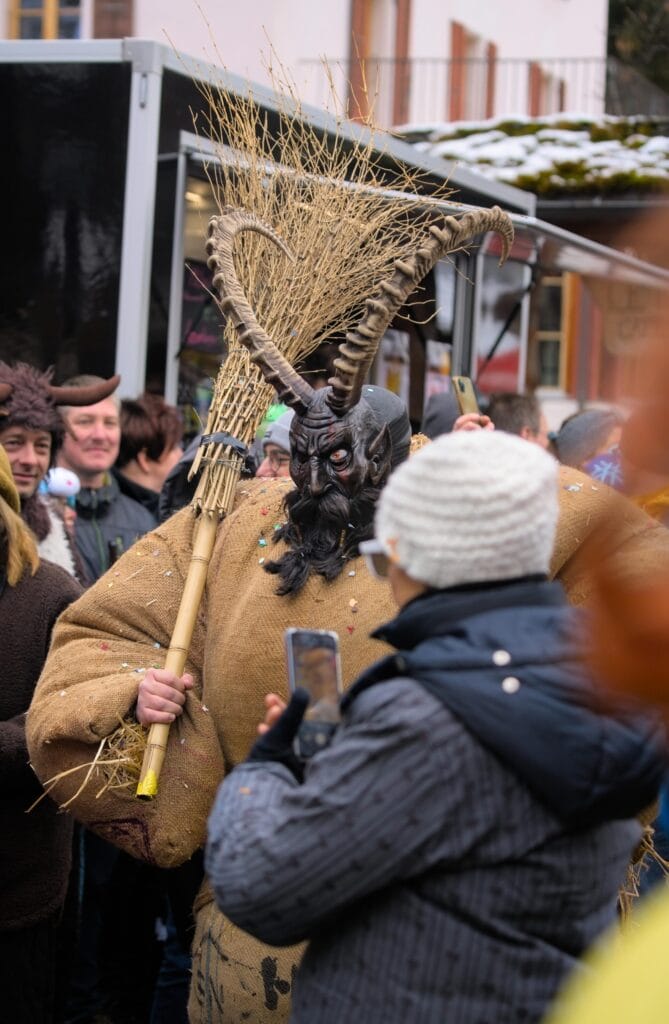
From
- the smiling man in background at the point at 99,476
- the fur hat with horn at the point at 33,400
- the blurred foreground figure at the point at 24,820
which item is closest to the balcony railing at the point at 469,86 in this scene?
the smiling man in background at the point at 99,476

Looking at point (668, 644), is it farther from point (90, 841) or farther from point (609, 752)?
point (90, 841)

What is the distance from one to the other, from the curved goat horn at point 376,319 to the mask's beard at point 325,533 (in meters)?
0.18

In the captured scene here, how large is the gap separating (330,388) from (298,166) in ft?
2.81

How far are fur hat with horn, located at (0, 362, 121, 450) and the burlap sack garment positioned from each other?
1.46 m

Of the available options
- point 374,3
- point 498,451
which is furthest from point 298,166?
point 374,3

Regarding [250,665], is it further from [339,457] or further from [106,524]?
[106,524]

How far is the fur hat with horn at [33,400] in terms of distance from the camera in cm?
443

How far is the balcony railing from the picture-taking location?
20172 millimetres

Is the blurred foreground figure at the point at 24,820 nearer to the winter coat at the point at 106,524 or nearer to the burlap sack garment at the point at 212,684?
the burlap sack garment at the point at 212,684

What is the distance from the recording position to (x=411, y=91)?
21234mm

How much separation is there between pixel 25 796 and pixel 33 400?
1.39 metres

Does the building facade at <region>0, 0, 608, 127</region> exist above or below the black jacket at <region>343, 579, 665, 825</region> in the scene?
above

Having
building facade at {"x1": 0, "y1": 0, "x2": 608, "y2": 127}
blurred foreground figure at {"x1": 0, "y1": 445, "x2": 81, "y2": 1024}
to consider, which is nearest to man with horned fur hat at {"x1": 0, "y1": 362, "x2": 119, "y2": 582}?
blurred foreground figure at {"x1": 0, "y1": 445, "x2": 81, "y2": 1024}

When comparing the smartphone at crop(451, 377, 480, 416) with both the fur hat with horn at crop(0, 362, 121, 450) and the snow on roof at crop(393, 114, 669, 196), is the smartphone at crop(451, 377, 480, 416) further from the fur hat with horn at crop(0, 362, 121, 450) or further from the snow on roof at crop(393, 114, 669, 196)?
the snow on roof at crop(393, 114, 669, 196)
